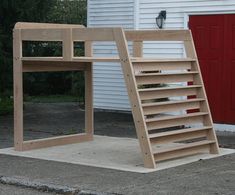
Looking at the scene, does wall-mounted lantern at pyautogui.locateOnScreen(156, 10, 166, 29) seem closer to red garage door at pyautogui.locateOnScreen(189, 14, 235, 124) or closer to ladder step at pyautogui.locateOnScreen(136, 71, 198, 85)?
red garage door at pyautogui.locateOnScreen(189, 14, 235, 124)

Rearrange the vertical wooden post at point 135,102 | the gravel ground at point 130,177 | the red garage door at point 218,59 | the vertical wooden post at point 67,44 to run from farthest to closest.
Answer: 1. the red garage door at point 218,59
2. the vertical wooden post at point 67,44
3. the vertical wooden post at point 135,102
4. the gravel ground at point 130,177

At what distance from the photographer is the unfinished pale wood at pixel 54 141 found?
33.7 feet

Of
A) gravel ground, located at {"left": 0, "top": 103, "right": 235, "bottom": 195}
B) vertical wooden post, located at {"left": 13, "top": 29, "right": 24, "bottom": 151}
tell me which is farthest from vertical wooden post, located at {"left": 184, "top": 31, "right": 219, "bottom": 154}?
vertical wooden post, located at {"left": 13, "top": 29, "right": 24, "bottom": 151}

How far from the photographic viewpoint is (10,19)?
15.5m

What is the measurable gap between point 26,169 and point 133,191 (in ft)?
6.59

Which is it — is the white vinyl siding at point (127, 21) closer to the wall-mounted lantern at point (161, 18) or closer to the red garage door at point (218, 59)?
the wall-mounted lantern at point (161, 18)

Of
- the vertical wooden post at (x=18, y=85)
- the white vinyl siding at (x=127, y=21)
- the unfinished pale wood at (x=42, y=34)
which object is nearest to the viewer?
the unfinished pale wood at (x=42, y=34)

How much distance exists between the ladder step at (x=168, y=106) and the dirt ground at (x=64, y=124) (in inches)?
56.4

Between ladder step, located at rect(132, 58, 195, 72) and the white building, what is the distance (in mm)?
2949

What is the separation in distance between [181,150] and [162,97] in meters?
0.86

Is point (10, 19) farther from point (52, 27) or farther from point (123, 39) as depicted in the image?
point (123, 39)

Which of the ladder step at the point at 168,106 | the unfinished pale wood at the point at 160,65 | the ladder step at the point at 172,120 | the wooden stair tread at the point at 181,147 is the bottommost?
the wooden stair tread at the point at 181,147

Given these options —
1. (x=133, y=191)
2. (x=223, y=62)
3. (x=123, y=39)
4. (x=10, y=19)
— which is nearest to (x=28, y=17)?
(x=10, y=19)

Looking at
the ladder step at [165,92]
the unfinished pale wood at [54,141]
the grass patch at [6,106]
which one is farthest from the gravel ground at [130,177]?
the grass patch at [6,106]
